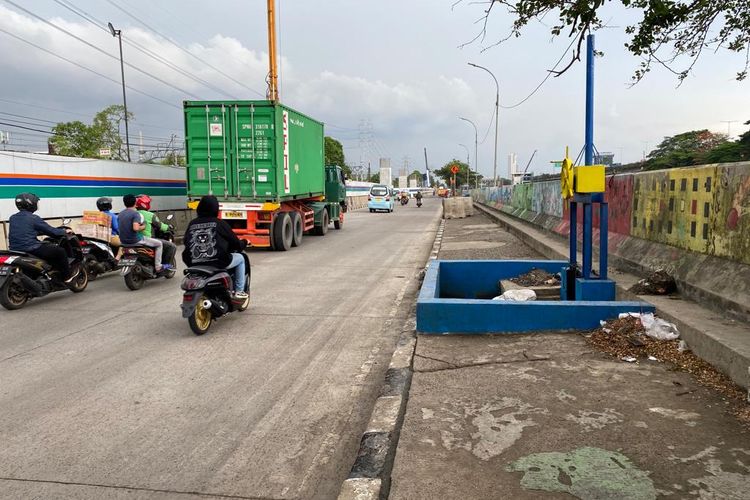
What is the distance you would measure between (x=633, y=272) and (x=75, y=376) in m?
6.09

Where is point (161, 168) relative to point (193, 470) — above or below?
above

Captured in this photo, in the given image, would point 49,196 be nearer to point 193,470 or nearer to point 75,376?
point 75,376

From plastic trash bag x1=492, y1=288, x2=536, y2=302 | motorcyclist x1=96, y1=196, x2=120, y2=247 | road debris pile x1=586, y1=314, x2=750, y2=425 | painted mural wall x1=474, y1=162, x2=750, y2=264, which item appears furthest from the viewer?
motorcyclist x1=96, y1=196, x2=120, y2=247

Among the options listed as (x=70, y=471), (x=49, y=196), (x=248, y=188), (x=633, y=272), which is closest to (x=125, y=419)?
(x=70, y=471)

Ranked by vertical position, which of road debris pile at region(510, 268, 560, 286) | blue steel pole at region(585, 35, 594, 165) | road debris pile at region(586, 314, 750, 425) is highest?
blue steel pole at region(585, 35, 594, 165)

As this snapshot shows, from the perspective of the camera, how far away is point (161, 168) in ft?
59.4

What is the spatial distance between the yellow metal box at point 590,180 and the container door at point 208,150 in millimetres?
10033

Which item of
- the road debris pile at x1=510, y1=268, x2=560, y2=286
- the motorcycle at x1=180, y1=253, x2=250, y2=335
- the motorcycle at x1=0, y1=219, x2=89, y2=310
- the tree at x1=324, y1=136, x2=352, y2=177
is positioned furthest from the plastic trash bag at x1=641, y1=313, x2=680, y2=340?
the tree at x1=324, y1=136, x2=352, y2=177

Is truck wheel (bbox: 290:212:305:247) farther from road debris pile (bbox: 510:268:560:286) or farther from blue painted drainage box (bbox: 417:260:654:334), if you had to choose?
blue painted drainage box (bbox: 417:260:654:334)

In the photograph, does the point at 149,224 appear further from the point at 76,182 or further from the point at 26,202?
the point at 76,182

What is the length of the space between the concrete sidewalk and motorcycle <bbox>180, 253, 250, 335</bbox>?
2696 millimetres

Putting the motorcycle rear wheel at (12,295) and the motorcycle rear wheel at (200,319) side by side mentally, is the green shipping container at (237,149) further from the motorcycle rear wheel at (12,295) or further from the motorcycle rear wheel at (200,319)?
the motorcycle rear wheel at (200,319)

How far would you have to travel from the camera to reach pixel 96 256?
913cm

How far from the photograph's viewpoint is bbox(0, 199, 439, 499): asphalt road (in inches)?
115
